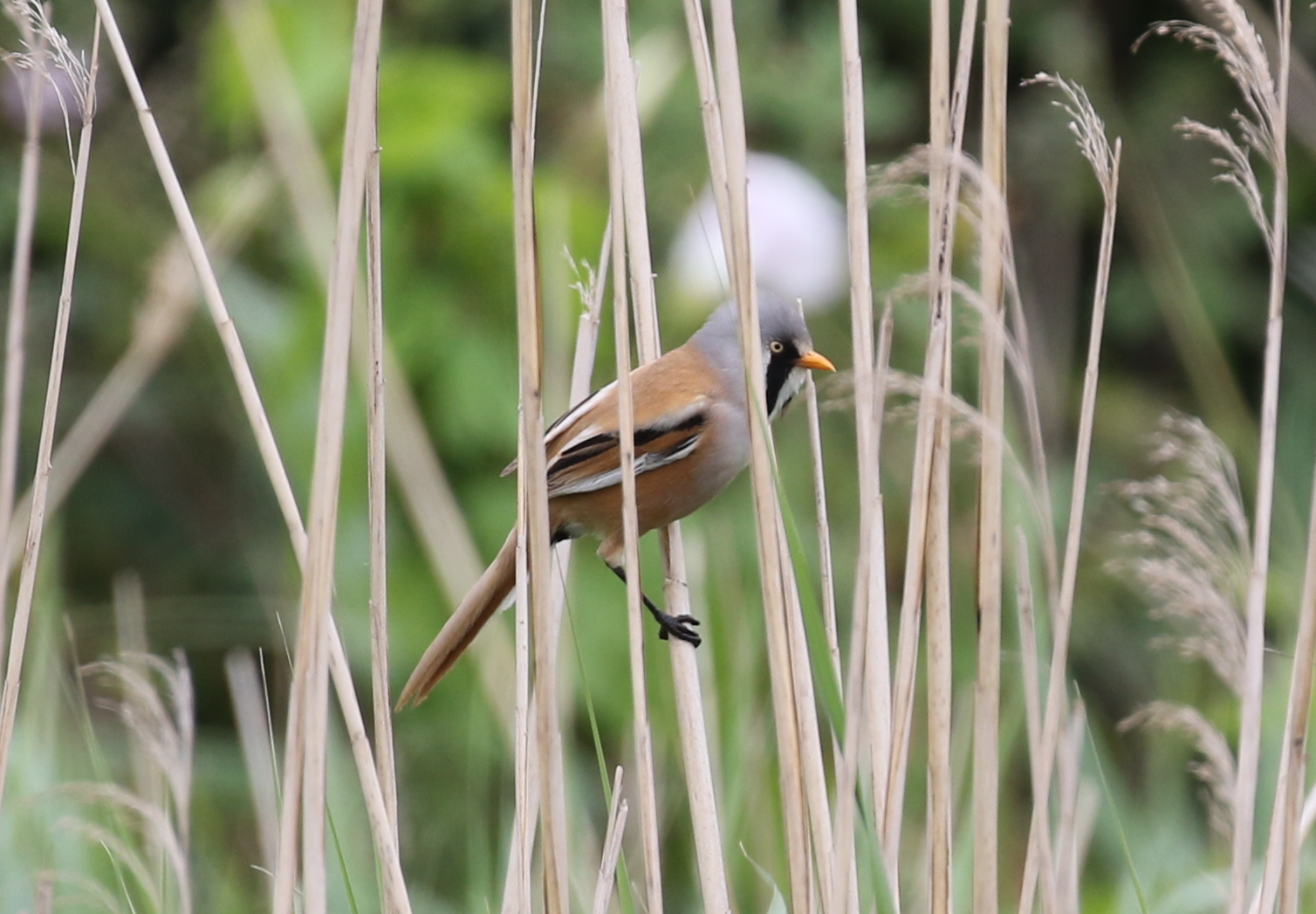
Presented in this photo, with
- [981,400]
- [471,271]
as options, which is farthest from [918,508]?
[471,271]

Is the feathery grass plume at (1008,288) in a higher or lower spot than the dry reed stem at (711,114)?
lower

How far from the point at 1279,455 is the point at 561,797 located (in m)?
3.22

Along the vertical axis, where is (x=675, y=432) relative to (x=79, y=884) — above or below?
above

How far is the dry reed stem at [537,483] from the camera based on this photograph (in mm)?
1594

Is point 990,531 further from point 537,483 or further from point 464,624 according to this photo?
point 464,624

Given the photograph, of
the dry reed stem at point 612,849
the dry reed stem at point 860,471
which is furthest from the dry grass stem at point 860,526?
the dry reed stem at point 612,849

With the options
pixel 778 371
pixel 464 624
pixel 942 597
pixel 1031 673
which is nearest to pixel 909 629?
pixel 942 597

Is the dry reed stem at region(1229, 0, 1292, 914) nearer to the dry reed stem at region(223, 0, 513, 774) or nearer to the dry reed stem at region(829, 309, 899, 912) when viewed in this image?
the dry reed stem at region(829, 309, 899, 912)

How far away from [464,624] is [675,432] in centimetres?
58

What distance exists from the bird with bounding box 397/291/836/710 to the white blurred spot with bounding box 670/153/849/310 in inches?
25.4

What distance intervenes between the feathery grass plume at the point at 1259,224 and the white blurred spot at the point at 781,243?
1723 millimetres

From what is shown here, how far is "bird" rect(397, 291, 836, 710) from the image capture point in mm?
2619

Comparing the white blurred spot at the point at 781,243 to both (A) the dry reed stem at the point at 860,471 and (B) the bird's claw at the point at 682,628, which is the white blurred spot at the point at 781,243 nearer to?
(B) the bird's claw at the point at 682,628

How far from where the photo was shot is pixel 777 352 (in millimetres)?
2707
